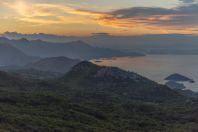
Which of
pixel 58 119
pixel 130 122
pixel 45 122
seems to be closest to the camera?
pixel 45 122

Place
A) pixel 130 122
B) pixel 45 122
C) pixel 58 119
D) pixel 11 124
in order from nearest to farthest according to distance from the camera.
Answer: pixel 11 124, pixel 45 122, pixel 58 119, pixel 130 122

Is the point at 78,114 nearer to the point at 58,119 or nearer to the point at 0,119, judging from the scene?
the point at 58,119

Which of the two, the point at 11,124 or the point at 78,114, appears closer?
the point at 11,124

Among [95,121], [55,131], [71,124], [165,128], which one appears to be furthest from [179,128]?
[55,131]

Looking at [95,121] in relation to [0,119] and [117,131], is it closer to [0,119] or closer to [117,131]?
[117,131]

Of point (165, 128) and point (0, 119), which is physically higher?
point (0, 119)

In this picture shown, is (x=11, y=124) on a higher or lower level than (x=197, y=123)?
higher

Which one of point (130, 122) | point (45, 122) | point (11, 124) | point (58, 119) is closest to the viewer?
point (11, 124)

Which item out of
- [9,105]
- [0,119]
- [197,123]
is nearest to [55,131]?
[0,119]

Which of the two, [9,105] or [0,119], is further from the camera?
[9,105]
